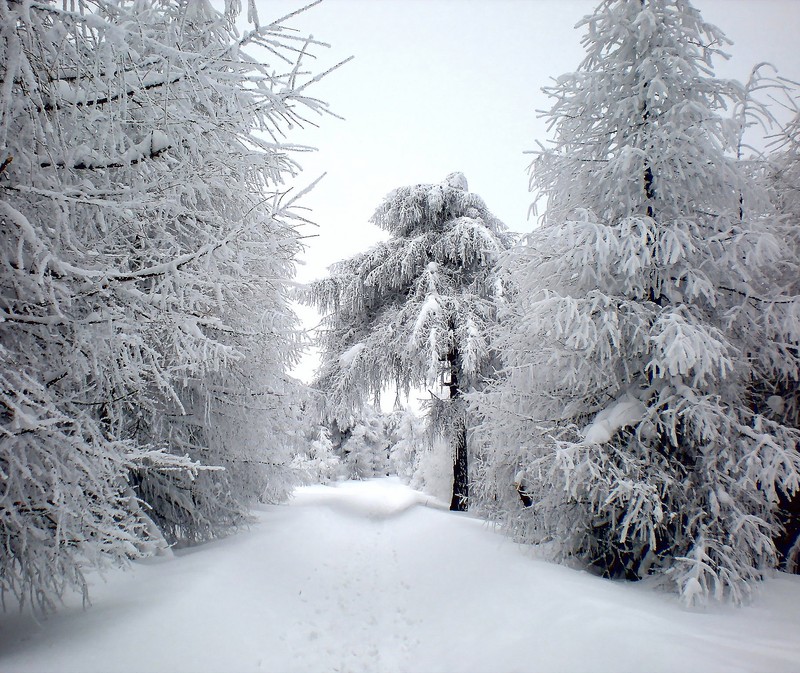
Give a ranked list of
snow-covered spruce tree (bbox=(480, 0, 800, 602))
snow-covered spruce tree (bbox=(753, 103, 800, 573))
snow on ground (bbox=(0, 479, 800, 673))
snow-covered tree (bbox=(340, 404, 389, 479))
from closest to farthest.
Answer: snow on ground (bbox=(0, 479, 800, 673)) → snow-covered spruce tree (bbox=(480, 0, 800, 602)) → snow-covered spruce tree (bbox=(753, 103, 800, 573)) → snow-covered tree (bbox=(340, 404, 389, 479))

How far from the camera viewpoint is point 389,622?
4926 mm

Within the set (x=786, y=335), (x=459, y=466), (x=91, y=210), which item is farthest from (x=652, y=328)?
(x=459, y=466)

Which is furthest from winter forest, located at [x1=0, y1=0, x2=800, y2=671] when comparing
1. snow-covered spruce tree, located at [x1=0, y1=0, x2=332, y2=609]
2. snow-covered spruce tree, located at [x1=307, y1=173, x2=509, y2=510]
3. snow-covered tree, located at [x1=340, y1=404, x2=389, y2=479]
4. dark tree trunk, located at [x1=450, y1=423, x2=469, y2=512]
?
snow-covered tree, located at [x1=340, y1=404, x2=389, y2=479]

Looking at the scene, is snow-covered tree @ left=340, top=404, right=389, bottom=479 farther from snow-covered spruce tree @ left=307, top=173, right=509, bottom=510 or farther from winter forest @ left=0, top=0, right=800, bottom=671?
winter forest @ left=0, top=0, right=800, bottom=671

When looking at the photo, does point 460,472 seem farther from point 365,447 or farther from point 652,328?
point 365,447

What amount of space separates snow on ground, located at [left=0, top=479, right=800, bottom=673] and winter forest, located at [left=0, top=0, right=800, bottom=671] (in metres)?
0.08

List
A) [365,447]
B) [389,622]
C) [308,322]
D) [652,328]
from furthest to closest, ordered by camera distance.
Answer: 1. [365,447]
2. [308,322]
3. [389,622]
4. [652,328]

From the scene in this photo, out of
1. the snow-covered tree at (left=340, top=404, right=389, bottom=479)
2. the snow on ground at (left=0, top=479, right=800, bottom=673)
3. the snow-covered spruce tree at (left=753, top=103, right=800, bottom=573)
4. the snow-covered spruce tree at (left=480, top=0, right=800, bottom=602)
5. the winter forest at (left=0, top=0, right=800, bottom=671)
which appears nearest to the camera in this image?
the winter forest at (left=0, top=0, right=800, bottom=671)

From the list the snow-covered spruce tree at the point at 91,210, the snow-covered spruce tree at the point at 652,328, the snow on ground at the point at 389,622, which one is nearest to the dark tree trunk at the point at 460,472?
the snow on ground at the point at 389,622

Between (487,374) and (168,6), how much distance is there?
9.71 metres

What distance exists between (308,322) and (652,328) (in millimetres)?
5502

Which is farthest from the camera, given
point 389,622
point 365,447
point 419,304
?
point 365,447

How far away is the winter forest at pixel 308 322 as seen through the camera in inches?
97.3

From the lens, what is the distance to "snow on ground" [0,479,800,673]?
9.43 feet
